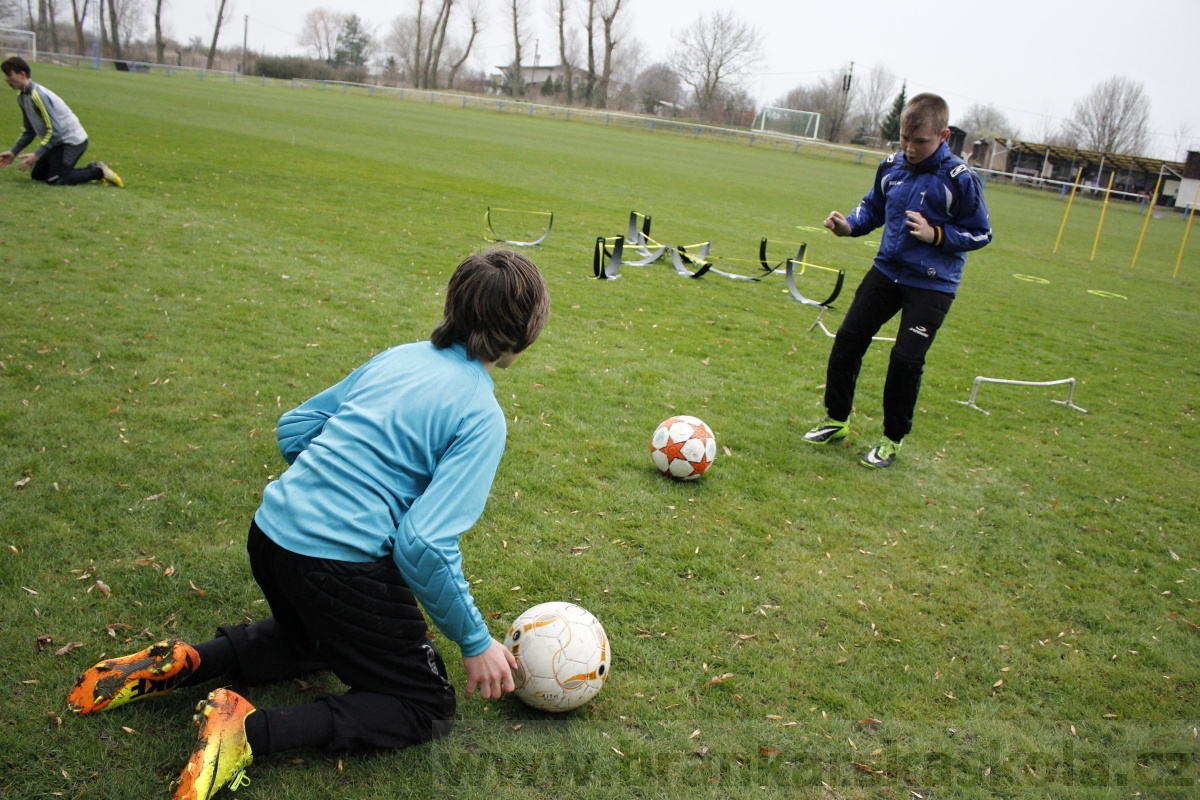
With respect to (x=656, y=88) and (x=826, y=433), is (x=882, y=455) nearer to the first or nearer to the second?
(x=826, y=433)

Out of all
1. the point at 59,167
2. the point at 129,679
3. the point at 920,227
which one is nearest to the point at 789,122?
the point at 59,167

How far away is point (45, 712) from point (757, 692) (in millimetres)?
2544

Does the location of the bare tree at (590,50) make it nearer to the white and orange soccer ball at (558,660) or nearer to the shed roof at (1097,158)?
the shed roof at (1097,158)

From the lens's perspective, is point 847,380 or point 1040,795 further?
point 847,380

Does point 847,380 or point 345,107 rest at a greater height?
point 345,107

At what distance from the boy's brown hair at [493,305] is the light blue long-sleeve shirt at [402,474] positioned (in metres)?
0.07

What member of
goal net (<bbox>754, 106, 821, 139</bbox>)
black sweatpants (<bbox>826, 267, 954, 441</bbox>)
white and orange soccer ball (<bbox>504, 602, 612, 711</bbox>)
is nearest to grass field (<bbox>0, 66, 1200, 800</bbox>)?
white and orange soccer ball (<bbox>504, 602, 612, 711</bbox>)

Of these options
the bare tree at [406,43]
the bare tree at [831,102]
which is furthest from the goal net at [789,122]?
the bare tree at [406,43]

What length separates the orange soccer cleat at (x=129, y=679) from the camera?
2592mm

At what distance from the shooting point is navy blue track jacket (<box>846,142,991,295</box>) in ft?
16.7

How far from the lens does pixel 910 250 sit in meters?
5.27

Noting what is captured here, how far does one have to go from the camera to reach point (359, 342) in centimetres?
683

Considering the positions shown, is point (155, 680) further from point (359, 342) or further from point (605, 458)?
point (359, 342)

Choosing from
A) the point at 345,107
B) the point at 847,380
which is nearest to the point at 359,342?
the point at 847,380
